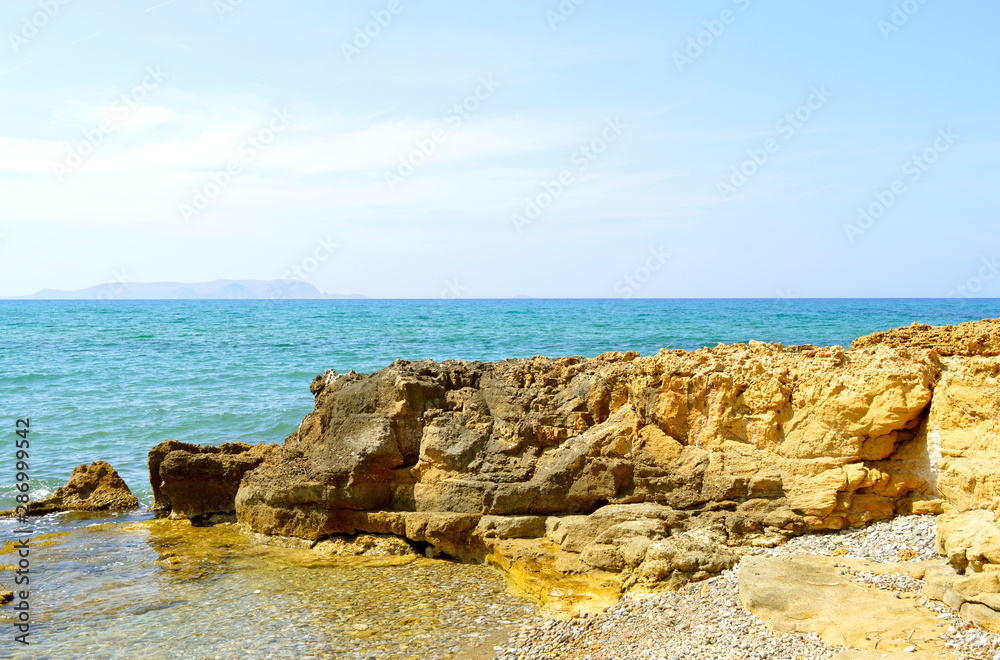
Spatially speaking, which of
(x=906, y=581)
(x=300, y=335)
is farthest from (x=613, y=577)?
(x=300, y=335)

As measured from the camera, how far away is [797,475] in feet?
25.8

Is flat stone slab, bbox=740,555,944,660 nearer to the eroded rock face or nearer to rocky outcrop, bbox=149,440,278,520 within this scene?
the eroded rock face

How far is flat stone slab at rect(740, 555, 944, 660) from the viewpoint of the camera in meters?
5.43

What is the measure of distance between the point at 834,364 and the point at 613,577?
314 centimetres

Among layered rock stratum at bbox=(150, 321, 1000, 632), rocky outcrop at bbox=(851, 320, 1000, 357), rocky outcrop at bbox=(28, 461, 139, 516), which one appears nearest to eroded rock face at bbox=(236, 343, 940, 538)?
layered rock stratum at bbox=(150, 321, 1000, 632)

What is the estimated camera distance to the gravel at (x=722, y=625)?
18.3ft

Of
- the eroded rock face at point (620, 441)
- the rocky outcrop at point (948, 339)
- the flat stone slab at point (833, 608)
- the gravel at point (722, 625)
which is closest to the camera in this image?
the flat stone slab at point (833, 608)

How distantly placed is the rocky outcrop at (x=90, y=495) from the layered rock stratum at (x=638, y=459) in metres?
1.96

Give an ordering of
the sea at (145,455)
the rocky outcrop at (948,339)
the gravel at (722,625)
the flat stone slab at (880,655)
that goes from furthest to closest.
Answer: the rocky outcrop at (948,339)
the sea at (145,455)
the gravel at (722,625)
the flat stone slab at (880,655)

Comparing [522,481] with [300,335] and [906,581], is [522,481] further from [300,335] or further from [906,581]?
[300,335]

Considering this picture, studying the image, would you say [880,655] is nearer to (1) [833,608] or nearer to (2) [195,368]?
(1) [833,608]

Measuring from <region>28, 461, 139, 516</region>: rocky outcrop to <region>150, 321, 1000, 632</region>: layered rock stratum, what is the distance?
6.44 ft

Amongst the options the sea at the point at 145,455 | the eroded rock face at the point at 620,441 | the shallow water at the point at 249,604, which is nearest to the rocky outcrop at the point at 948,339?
the eroded rock face at the point at 620,441

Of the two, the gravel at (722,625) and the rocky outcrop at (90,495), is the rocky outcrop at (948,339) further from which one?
the rocky outcrop at (90,495)
